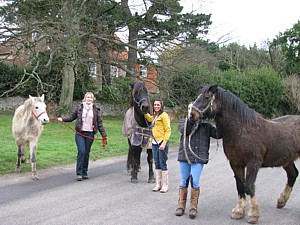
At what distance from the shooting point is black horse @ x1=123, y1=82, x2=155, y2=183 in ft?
23.5

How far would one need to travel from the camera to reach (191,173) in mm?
5473

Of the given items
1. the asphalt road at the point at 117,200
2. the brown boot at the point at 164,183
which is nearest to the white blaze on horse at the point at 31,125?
the asphalt road at the point at 117,200

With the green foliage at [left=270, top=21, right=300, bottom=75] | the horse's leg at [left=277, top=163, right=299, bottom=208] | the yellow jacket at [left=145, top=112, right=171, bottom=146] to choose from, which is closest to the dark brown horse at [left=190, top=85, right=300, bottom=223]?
the horse's leg at [left=277, top=163, right=299, bottom=208]

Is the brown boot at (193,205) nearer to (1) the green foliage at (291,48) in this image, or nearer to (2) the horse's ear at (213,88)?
(2) the horse's ear at (213,88)

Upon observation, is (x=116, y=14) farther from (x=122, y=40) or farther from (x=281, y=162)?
(x=281, y=162)

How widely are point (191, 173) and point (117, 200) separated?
5.32 ft

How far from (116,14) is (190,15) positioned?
490 cm

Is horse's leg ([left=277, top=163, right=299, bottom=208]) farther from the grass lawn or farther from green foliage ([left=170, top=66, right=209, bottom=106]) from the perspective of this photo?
green foliage ([left=170, top=66, right=209, bottom=106])

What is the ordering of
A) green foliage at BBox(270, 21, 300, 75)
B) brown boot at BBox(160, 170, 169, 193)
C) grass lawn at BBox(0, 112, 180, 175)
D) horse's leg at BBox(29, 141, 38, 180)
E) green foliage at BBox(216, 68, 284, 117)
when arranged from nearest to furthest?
brown boot at BBox(160, 170, 169, 193) < horse's leg at BBox(29, 141, 38, 180) < grass lawn at BBox(0, 112, 180, 175) < green foliage at BBox(216, 68, 284, 117) < green foliage at BBox(270, 21, 300, 75)

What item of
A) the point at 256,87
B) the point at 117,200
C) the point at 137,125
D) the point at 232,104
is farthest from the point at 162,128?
the point at 256,87

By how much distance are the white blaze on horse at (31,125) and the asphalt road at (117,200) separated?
0.59 meters

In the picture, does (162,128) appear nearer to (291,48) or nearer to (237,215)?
(237,215)

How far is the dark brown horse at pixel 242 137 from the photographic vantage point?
514 centimetres

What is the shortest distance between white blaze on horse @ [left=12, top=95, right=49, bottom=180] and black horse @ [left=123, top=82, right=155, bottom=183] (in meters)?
1.88
